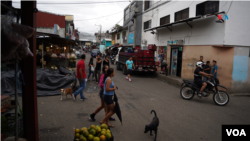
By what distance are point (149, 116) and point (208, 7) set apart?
892 cm

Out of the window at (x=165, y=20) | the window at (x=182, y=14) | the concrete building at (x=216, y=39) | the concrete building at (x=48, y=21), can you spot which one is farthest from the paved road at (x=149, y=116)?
the concrete building at (x=48, y=21)

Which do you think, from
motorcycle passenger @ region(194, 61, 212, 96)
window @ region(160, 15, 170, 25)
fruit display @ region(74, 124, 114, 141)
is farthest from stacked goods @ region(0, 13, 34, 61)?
window @ region(160, 15, 170, 25)

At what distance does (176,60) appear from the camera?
559 inches

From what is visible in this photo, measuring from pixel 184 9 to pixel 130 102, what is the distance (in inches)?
373

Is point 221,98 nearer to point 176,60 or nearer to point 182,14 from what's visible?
point 176,60

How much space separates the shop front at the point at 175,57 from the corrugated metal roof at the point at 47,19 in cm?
1711

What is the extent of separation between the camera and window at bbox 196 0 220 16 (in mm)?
10335

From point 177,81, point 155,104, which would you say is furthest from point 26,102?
point 177,81

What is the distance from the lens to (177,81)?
11766mm

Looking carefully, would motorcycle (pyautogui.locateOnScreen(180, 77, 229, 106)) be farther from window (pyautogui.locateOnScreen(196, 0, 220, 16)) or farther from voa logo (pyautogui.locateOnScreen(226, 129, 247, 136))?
window (pyautogui.locateOnScreen(196, 0, 220, 16))

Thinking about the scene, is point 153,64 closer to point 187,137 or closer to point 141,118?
point 141,118

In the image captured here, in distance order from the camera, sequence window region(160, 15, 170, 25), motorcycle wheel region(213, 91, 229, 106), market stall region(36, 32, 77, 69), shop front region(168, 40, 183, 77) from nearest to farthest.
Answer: motorcycle wheel region(213, 91, 229, 106) < market stall region(36, 32, 77, 69) < shop front region(168, 40, 183, 77) < window region(160, 15, 170, 25)

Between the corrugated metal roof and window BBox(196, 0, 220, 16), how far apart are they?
19286mm

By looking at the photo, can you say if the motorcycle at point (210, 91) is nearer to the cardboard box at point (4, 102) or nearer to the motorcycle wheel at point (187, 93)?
the motorcycle wheel at point (187, 93)
